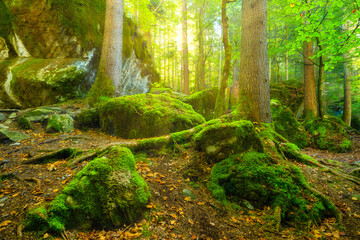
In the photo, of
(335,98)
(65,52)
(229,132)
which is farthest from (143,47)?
(335,98)

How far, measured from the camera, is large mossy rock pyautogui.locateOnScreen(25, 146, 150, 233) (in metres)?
2.01

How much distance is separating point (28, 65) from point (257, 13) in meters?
11.0

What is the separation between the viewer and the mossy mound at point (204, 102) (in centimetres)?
1080

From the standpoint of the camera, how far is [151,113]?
19.4 feet

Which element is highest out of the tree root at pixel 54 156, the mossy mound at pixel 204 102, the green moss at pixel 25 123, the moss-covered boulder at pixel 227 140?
the mossy mound at pixel 204 102

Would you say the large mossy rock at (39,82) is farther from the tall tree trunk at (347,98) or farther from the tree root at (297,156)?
the tall tree trunk at (347,98)

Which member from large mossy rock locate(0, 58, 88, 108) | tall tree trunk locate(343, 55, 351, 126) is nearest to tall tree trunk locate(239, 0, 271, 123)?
large mossy rock locate(0, 58, 88, 108)

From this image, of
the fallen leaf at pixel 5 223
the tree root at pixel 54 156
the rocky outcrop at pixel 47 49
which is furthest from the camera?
the rocky outcrop at pixel 47 49

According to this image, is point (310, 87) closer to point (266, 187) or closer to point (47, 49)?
point (266, 187)

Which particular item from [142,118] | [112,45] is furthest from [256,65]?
[112,45]

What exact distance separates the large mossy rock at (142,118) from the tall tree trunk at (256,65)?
6.47ft

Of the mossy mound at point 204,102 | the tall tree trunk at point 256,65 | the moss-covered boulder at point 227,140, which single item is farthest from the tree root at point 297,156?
the mossy mound at point 204,102

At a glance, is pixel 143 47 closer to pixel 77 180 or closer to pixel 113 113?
pixel 113 113

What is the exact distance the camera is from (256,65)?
193 inches
